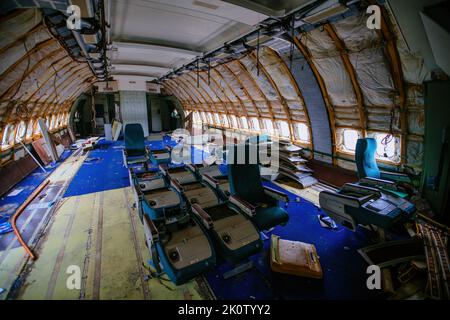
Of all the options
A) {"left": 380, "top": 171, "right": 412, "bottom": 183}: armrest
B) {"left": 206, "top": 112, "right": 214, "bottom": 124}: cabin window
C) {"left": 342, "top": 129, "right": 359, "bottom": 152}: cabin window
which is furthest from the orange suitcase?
{"left": 206, "top": 112, "right": 214, "bottom": 124}: cabin window

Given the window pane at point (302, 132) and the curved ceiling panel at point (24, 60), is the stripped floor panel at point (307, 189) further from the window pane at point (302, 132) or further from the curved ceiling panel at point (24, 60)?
the curved ceiling panel at point (24, 60)

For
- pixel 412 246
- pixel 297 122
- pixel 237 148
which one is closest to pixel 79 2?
pixel 237 148

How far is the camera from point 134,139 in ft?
26.5

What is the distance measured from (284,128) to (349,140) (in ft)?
10.9

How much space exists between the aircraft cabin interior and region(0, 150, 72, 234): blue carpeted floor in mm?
61

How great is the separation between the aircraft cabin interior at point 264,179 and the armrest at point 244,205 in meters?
0.03

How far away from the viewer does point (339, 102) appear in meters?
6.21

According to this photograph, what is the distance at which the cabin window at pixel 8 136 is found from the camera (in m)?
7.01

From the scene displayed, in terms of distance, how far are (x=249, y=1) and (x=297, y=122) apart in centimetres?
530

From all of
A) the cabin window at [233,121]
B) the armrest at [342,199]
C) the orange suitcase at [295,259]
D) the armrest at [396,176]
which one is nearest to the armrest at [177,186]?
the orange suitcase at [295,259]

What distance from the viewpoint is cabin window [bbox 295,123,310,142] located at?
8.27 m

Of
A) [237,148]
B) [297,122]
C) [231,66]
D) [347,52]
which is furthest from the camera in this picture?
[231,66]

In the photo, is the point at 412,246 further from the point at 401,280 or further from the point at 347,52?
the point at 347,52

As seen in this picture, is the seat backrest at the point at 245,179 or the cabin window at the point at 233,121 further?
the cabin window at the point at 233,121
